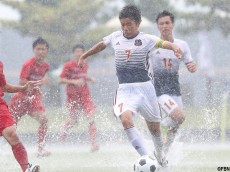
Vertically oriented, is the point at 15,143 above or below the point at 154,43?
below

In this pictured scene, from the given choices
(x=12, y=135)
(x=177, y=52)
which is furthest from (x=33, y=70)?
(x=177, y=52)

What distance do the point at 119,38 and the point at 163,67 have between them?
1.30 m

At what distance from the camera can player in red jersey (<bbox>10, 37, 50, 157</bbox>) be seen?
10.5 metres

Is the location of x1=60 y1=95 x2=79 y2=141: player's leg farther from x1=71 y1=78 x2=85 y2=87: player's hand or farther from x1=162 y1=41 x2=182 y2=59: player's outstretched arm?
x1=162 y1=41 x2=182 y2=59: player's outstretched arm

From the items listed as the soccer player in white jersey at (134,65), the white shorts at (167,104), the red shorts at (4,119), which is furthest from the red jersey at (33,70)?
the red shorts at (4,119)

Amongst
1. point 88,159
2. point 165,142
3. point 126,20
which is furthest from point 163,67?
point 88,159

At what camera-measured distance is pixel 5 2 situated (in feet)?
85.9

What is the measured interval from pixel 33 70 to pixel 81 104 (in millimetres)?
1269

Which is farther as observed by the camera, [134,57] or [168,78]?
[168,78]

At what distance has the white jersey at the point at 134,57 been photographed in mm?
7582

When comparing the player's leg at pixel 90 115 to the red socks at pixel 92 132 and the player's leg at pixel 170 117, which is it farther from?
the player's leg at pixel 170 117

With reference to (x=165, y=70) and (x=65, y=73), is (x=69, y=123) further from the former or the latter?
(x=165, y=70)

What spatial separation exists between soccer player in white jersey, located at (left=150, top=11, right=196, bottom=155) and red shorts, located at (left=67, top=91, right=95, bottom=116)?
9.51ft

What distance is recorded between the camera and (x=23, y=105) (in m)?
10.6
